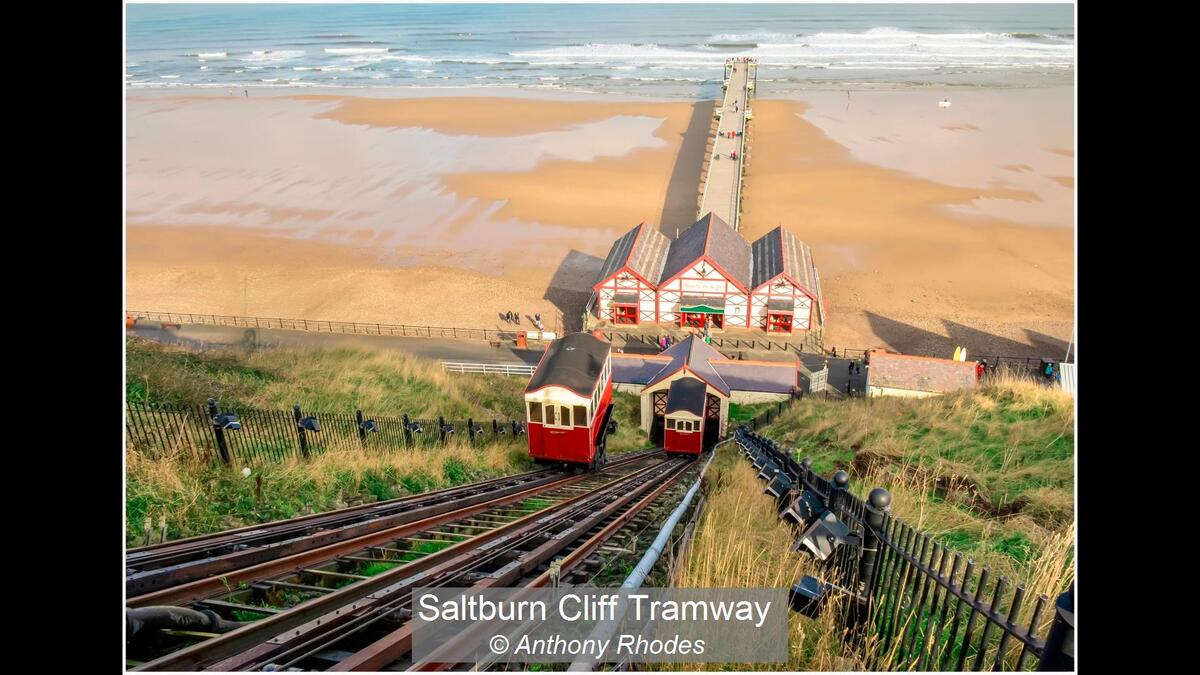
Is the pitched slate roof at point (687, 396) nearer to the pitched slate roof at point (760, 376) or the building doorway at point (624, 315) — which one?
the pitched slate roof at point (760, 376)

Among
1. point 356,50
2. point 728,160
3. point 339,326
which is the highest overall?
point 356,50

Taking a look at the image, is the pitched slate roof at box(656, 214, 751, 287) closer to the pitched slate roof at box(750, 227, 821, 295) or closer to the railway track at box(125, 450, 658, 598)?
the pitched slate roof at box(750, 227, 821, 295)

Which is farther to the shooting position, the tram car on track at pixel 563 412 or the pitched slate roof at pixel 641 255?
the pitched slate roof at pixel 641 255

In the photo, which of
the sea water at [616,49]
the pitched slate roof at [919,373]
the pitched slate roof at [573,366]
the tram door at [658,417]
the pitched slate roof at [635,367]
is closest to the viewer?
the pitched slate roof at [573,366]

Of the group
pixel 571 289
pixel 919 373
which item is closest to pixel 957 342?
pixel 919 373

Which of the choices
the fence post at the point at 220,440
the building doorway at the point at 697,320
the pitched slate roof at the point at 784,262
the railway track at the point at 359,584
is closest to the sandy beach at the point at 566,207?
the pitched slate roof at the point at 784,262

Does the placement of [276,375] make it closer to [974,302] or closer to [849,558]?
[849,558]

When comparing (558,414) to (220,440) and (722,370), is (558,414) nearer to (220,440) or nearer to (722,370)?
(220,440)
